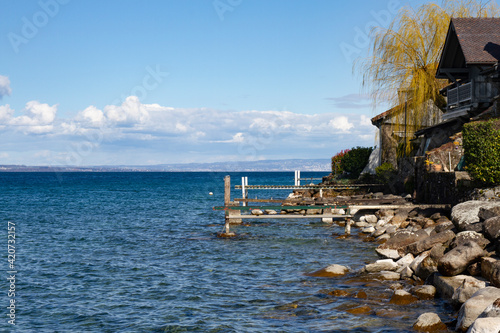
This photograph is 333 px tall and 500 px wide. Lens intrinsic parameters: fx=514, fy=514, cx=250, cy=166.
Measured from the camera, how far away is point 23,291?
1375 cm

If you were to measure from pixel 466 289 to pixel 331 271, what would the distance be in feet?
15.8

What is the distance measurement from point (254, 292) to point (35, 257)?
997cm

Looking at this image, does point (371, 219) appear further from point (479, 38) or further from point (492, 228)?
point (492, 228)

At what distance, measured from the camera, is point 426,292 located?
1155cm

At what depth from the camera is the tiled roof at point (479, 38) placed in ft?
88.9

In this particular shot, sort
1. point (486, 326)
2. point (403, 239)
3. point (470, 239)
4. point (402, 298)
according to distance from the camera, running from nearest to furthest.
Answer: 1. point (486, 326)
2. point (402, 298)
3. point (470, 239)
4. point (403, 239)

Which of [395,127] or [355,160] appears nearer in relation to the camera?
[395,127]

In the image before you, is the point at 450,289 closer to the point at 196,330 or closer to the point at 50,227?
the point at 196,330

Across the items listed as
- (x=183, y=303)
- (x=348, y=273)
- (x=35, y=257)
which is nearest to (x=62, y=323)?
(x=183, y=303)

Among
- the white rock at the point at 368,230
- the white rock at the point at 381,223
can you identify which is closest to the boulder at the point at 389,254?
the white rock at the point at 368,230

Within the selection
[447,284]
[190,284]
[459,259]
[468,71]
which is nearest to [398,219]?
[459,259]

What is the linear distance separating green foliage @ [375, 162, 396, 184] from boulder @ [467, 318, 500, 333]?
1023 inches

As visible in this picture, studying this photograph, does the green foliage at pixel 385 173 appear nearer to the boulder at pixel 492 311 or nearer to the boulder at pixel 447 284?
the boulder at pixel 447 284

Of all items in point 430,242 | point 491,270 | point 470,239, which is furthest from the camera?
point 430,242
